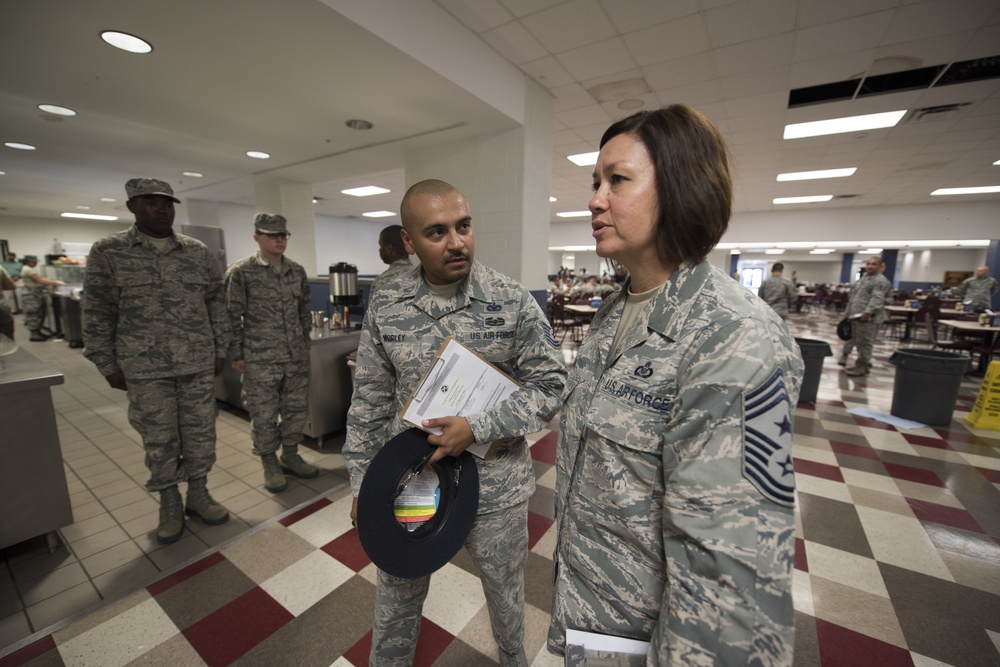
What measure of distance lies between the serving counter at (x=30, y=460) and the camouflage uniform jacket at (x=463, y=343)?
202 cm

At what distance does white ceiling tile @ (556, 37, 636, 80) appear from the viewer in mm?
3557

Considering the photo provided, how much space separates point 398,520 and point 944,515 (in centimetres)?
358

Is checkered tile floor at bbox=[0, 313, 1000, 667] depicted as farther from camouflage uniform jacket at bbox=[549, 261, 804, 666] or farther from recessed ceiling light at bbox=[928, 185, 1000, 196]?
recessed ceiling light at bbox=[928, 185, 1000, 196]

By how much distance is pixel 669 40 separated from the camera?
11.2 feet

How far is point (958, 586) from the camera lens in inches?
78.4

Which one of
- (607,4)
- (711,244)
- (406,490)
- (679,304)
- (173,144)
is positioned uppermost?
(607,4)

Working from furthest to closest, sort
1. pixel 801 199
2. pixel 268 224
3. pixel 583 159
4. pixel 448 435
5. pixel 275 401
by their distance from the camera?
1. pixel 801 199
2. pixel 583 159
3. pixel 275 401
4. pixel 268 224
5. pixel 448 435

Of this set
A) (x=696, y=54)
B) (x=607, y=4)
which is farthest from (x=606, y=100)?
(x=607, y=4)

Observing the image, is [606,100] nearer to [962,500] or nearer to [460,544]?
[962,500]

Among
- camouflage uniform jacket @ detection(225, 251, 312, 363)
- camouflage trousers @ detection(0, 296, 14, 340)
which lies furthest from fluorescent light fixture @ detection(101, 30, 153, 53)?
camouflage trousers @ detection(0, 296, 14, 340)

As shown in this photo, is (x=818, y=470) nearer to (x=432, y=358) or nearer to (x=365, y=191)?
(x=432, y=358)

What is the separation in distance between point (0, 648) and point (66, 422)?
3450 mm

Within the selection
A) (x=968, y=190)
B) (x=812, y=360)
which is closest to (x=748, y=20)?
(x=812, y=360)

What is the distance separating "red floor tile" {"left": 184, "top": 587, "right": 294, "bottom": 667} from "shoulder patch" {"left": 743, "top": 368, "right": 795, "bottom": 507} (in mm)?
2062
